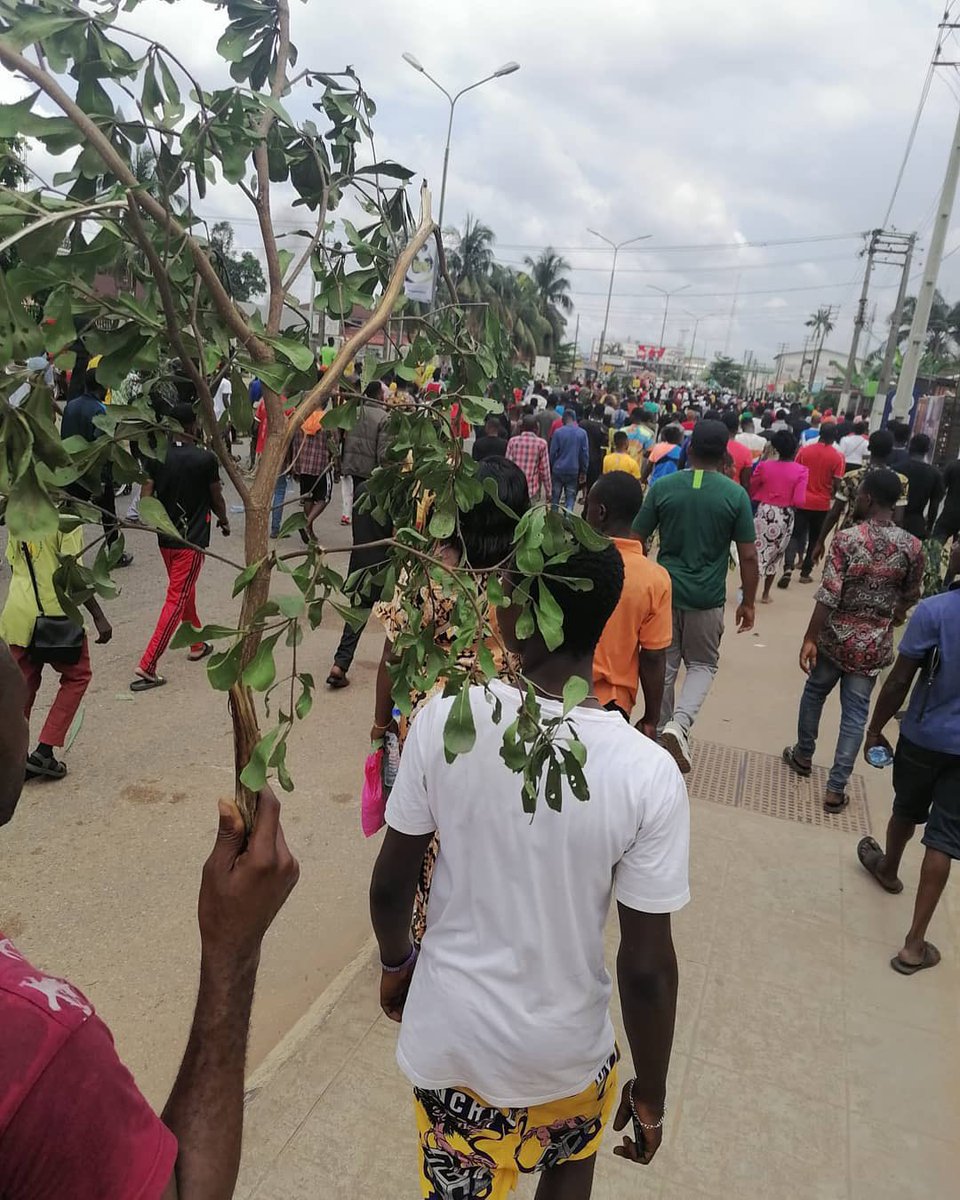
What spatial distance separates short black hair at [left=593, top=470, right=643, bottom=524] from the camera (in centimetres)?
359

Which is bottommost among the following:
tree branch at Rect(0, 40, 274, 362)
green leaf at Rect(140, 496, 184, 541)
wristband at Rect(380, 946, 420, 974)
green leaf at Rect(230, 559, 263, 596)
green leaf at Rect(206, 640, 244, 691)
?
wristband at Rect(380, 946, 420, 974)

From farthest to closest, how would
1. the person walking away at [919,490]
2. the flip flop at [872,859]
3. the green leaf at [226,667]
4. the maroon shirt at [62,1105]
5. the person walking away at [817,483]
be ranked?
the person walking away at [817,483] < the person walking away at [919,490] < the flip flop at [872,859] < the green leaf at [226,667] < the maroon shirt at [62,1105]

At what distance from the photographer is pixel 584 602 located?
1.71 m

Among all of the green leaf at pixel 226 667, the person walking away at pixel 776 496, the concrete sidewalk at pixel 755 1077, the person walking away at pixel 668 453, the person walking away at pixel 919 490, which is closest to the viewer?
the green leaf at pixel 226 667

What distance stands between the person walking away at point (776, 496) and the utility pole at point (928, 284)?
574 cm

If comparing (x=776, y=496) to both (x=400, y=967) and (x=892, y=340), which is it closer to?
(x=400, y=967)

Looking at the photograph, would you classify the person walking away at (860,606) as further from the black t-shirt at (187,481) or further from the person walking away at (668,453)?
the person walking away at (668,453)

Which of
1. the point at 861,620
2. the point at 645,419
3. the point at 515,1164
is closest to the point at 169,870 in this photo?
the point at 515,1164

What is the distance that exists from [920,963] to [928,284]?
41.5ft

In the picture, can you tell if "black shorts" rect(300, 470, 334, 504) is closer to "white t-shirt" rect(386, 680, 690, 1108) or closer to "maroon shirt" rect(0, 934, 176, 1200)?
"white t-shirt" rect(386, 680, 690, 1108)

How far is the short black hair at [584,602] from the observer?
1694mm

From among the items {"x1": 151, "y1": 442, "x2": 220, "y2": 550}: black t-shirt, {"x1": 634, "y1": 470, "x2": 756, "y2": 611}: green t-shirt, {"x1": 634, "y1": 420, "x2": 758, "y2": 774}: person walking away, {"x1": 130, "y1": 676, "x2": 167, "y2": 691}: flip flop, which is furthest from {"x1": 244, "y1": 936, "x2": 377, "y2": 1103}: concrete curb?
{"x1": 151, "y1": 442, "x2": 220, "y2": 550}: black t-shirt

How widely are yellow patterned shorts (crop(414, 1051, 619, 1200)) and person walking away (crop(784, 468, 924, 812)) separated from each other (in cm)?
315

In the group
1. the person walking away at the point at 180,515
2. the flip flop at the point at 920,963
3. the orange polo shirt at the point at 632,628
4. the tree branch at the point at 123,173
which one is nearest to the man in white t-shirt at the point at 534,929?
the tree branch at the point at 123,173
